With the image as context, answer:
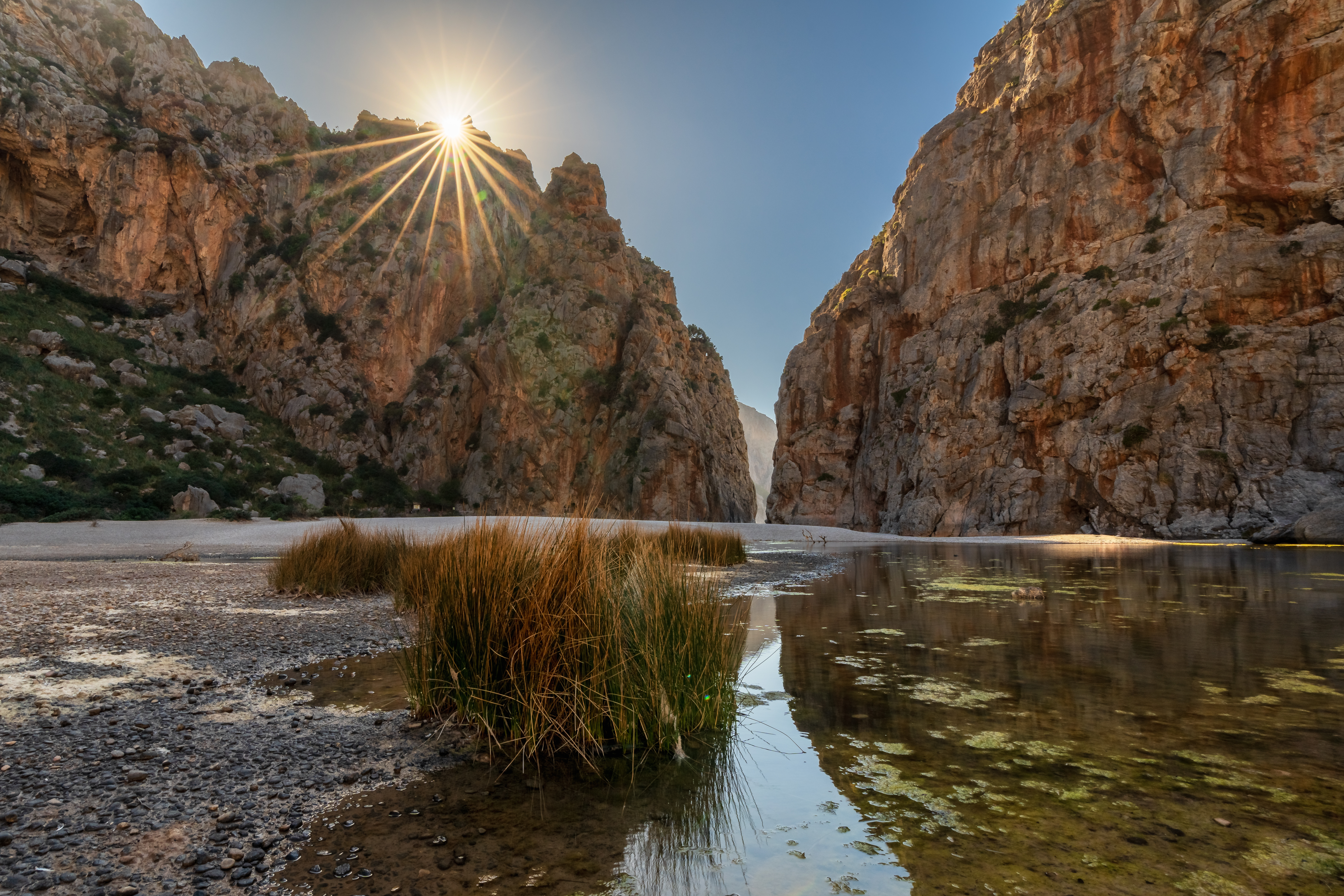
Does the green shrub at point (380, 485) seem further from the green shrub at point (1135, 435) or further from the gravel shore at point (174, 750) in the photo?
the green shrub at point (1135, 435)

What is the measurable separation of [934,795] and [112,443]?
113ft

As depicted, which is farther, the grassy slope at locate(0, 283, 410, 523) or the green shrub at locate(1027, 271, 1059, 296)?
the green shrub at locate(1027, 271, 1059, 296)

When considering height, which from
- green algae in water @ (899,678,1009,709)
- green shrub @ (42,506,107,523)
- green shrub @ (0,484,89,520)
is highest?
green shrub @ (0,484,89,520)

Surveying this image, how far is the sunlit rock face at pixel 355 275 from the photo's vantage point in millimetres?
38438

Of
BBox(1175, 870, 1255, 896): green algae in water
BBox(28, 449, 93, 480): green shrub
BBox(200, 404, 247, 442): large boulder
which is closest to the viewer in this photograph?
BBox(1175, 870, 1255, 896): green algae in water

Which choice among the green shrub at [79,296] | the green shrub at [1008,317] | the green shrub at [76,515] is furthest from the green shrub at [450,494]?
the green shrub at [1008,317]

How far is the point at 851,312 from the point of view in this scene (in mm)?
49688

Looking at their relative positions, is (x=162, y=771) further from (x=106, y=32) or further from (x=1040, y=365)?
(x=106, y=32)

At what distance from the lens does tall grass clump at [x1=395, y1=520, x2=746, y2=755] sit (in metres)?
3.47

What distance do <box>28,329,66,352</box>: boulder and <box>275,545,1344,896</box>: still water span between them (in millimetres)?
37372

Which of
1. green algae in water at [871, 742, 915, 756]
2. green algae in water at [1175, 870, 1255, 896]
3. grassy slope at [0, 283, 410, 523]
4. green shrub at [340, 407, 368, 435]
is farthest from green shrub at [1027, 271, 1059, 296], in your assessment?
green shrub at [340, 407, 368, 435]

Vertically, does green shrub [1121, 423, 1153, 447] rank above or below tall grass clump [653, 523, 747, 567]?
above

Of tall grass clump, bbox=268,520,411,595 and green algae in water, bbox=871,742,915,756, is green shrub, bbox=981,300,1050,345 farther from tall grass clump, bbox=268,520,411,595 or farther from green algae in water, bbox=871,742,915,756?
green algae in water, bbox=871,742,915,756

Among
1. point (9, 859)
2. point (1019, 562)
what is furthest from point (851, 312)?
point (9, 859)
